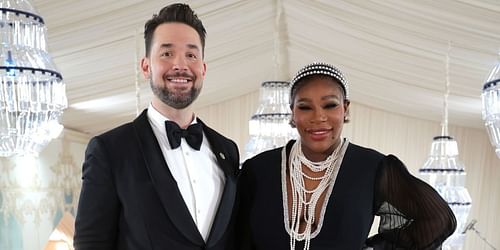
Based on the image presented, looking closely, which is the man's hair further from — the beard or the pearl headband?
the pearl headband

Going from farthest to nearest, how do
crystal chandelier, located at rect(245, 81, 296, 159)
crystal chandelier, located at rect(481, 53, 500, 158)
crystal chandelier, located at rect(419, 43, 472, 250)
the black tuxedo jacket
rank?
crystal chandelier, located at rect(419, 43, 472, 250) < crystal chandelier, located at rect(245, 81, 296, 159) < crystal chandelier, located at rect(481, 53, 500, 158) < the black tuxedo jacket

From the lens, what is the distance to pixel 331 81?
4.55ft

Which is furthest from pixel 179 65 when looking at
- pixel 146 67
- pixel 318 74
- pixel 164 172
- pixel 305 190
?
pixel 305 190

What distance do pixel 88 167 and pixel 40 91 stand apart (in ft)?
4.34

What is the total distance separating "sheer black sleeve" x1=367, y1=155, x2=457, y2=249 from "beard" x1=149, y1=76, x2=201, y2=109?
607 millimetres

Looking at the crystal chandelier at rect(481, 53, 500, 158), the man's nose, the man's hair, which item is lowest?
the man's nose

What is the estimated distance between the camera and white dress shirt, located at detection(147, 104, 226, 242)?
4.37 feet

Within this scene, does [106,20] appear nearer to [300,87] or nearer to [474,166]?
[300,87]

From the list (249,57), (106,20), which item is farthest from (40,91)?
(249,57)

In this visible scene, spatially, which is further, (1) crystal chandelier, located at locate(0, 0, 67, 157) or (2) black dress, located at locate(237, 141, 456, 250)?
(1) crystal chandelier, located at locate(0, 0, 67, 157)

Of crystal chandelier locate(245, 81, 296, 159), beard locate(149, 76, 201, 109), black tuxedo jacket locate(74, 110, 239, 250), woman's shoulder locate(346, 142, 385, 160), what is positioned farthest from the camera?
crystal chandelier locate(245, 81, 296, 159)

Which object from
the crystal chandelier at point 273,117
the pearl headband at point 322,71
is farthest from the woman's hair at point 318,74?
the crystal chandelier at point 273,117

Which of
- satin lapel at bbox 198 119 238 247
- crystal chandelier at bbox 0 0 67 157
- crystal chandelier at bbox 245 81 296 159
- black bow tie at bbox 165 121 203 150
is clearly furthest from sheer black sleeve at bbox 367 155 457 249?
crystal chandelier at bbox 245 81 296 159

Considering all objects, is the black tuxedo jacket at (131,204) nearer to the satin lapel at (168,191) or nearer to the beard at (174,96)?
the satin lapel at (168,191)
